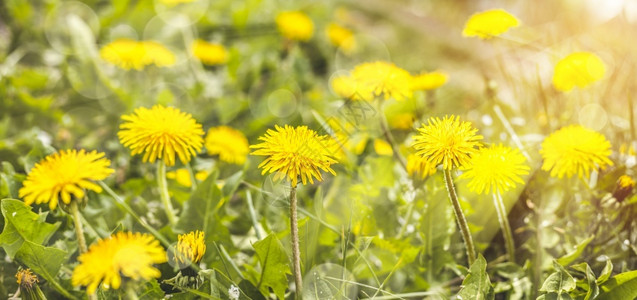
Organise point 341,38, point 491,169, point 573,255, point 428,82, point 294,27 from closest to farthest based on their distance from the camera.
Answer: point 491,169, point 573,255, point 428,82, point 294,27, point 341,38

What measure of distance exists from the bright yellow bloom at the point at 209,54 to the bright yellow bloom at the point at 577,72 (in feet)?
5.18

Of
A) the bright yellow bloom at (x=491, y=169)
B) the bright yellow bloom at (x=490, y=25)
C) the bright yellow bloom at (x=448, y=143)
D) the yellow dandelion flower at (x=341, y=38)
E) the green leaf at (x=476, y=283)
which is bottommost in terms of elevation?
the yellow dandelion flower at (x=341, y=38)

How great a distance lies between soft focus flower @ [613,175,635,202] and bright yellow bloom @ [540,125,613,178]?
86mm

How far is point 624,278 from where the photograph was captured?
1.11m

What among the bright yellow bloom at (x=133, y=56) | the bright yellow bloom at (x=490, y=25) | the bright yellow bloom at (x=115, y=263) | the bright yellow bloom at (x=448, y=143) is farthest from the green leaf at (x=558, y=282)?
the bright yellow bloom at (x=133, y=56)

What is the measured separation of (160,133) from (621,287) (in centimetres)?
99

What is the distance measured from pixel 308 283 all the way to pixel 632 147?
100 cm

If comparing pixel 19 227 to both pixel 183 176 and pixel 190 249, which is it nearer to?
pixel 190 249

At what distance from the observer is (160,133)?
45.8 inches

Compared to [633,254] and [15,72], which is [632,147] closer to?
[633,254]

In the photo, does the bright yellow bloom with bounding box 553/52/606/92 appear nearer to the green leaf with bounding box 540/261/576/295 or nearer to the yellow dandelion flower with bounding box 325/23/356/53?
the green leaf with bounding box 540/261/576/295

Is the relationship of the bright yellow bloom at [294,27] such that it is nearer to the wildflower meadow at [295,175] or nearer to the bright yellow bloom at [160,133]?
the wildflower meadow at [295,175]

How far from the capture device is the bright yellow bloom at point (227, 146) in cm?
160

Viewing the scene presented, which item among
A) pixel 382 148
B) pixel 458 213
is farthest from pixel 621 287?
pixel 382 148
